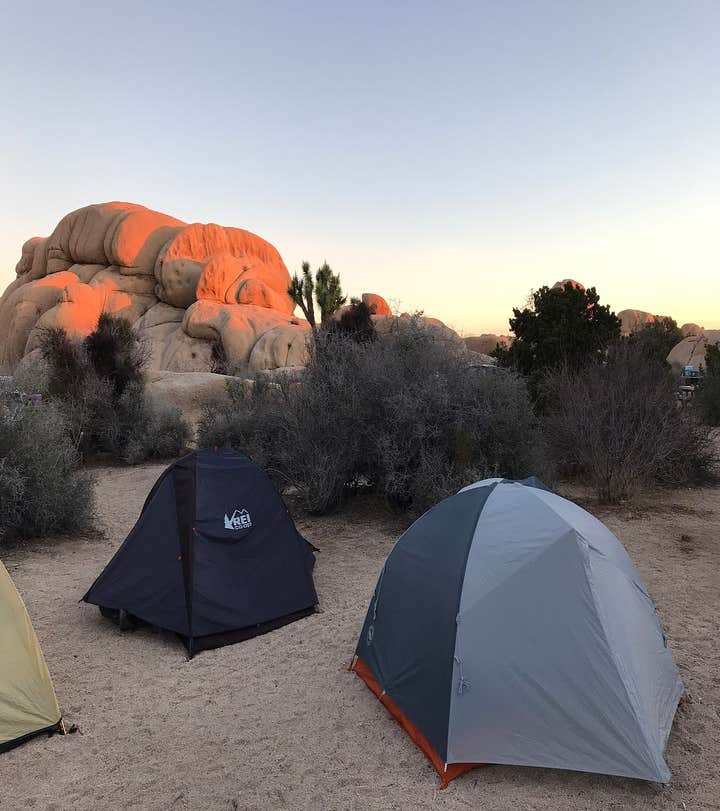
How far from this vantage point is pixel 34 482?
26.7 ft

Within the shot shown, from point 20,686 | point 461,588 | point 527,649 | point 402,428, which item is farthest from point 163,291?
point 527,649

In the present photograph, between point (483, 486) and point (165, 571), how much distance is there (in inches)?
112

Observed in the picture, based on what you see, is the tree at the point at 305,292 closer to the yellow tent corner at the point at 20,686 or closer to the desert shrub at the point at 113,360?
the desert shrub at the point at 113,360

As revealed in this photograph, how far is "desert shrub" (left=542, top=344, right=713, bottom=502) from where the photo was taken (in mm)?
9625

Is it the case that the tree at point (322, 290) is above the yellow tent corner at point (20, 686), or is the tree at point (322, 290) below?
above

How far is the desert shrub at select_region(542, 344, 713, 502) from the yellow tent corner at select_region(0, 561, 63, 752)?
816cm

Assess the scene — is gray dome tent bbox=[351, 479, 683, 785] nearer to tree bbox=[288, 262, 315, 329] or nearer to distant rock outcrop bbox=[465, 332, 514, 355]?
tree bbox=[288, 262, 315, 329]

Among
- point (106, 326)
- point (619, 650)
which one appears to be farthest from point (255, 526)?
point (106, 326)

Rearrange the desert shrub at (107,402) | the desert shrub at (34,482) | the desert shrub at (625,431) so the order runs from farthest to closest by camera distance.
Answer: the desert shrub at (107,402)
the desert shrub at (625,431)
the desert shrub at (34,482)

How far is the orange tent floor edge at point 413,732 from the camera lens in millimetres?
3350

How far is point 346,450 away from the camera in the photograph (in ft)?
29.7

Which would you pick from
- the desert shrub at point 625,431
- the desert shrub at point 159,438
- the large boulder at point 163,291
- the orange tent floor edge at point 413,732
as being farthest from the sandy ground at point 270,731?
the large boulder at point 163,291

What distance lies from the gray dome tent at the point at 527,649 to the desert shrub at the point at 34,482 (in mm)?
5734

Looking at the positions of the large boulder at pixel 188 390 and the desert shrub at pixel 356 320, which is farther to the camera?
the desert shrub at pixel 356 320
